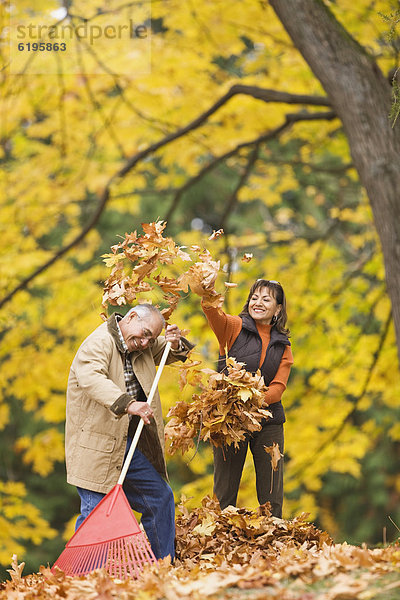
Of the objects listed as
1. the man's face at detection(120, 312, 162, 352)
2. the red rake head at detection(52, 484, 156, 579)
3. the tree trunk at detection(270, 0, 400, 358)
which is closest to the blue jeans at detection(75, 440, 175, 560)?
the red rake head at detection(52, 484, 156, 579)

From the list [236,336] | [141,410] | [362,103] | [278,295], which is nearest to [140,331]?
[141,410]

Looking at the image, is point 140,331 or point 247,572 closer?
point 247,572

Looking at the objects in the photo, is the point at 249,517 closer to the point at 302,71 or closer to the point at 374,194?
the point at 374,194

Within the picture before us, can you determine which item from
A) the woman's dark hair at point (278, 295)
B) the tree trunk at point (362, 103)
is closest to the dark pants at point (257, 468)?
the woman's dark hair at point (278, 295)

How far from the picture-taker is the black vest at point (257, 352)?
4.12 m

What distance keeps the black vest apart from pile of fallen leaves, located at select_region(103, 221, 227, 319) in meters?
0.31

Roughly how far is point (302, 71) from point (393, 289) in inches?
148

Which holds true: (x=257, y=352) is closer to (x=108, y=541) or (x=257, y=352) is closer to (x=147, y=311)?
(x=147, y=311)

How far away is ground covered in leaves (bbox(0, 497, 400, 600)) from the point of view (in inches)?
111

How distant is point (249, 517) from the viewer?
415 centimetres

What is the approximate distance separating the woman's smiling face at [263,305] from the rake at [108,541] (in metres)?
1.27

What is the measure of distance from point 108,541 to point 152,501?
0.46 m

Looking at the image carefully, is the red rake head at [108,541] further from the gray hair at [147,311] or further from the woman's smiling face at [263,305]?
the woman's smiling face at [263,305]

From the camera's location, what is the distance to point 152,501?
3916 mm
